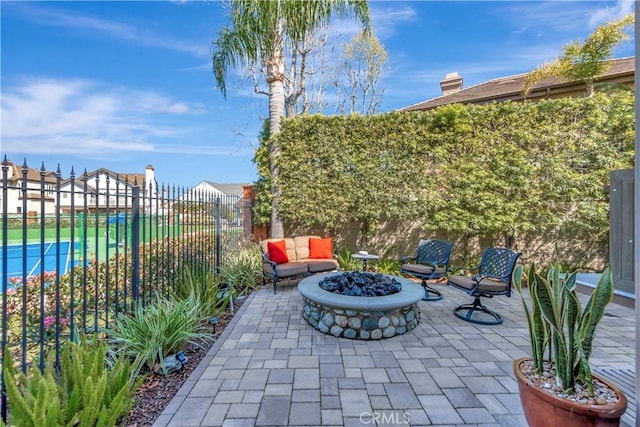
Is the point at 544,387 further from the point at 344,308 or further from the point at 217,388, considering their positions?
the point at 217,388

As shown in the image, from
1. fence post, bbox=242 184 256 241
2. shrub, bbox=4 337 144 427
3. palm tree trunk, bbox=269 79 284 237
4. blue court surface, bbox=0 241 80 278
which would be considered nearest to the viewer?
shrub, bbox=4 337 144 427

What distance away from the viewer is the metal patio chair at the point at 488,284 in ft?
13.8

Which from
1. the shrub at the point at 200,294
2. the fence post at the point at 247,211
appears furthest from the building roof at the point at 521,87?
the shrub at the point at 200,294

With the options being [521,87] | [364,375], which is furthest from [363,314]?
[521,87]

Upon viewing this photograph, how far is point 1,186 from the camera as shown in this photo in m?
1.82

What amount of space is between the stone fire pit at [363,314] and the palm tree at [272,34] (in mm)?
Result: 4062

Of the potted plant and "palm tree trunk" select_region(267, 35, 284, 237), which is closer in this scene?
the potted plant

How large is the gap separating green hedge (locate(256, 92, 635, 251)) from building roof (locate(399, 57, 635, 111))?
9.89ft

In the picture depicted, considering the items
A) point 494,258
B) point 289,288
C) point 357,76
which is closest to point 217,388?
point 289,288

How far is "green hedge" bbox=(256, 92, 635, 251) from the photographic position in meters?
6.55

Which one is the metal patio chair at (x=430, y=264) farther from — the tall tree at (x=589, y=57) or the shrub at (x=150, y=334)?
the tall tree at (x=589, y=57)

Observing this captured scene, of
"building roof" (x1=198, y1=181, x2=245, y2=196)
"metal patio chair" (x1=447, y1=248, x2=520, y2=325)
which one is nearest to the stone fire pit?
"metal patio chair" (x1=447, y1=248, x2=520, y2=325)

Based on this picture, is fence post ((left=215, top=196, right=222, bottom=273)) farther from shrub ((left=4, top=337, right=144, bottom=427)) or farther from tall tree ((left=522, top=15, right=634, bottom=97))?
tall tree ((left=522, top=15, right=634, bottom=97))

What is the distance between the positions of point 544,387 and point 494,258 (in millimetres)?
3436
